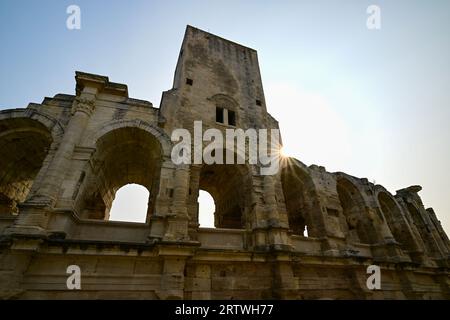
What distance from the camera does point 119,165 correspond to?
11.0m

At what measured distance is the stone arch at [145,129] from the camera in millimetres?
8797

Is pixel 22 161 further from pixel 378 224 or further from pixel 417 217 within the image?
pixel 417 217

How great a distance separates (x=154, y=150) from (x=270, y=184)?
17.5 feet

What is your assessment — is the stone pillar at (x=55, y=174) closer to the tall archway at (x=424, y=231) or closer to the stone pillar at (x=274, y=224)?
the stone pillar at (x=274, y=224)

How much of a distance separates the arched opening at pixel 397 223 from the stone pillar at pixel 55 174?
16.6 metres

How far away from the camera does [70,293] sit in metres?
5.76

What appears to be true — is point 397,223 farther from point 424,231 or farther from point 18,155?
point 18,155

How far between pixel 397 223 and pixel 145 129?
15.6 m

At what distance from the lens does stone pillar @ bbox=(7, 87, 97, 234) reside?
608 cm

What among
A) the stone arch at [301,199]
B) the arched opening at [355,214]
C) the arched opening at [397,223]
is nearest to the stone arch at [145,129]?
the stone arch at [301,199]
